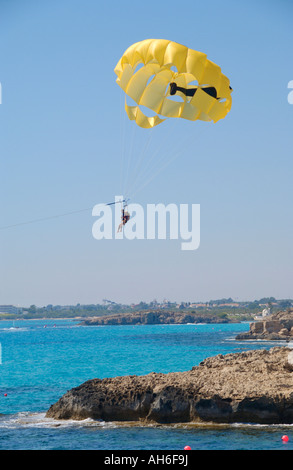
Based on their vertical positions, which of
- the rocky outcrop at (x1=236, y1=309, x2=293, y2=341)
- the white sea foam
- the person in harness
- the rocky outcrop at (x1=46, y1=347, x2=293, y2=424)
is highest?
the person in harness

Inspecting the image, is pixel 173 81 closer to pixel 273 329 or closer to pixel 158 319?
pixel 273 329

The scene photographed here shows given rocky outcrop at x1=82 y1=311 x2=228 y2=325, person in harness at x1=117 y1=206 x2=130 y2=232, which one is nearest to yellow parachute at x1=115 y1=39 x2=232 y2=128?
person in harness at x1=117 y1=206 x2=130 y2=232

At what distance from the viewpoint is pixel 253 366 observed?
90.6 ft

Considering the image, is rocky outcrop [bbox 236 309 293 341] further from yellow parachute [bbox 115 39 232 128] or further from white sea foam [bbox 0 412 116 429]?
yellow parachute [bbox 115 39 232 128]

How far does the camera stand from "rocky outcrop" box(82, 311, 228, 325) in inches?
6742

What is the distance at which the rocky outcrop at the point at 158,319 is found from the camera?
562 ft

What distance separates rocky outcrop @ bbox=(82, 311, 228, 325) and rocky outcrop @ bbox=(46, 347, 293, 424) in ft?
477

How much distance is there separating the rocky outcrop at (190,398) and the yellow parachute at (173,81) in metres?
9.60

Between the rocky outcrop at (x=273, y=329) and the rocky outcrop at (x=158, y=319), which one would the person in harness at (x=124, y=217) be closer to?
the rocky outcrop at (x=273, y=329)

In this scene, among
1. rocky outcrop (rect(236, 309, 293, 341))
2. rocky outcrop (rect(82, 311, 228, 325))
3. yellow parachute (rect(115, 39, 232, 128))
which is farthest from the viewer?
rocky outcrop (rect(82, 311, 228, 325))

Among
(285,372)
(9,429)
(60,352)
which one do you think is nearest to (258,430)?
(285,372)

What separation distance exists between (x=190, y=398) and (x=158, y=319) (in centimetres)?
15106

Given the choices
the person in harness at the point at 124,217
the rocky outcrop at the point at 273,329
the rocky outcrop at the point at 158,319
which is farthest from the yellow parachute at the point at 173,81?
the rocky outcrop at the point at 158,319

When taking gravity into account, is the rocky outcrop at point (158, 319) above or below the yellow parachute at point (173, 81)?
below
